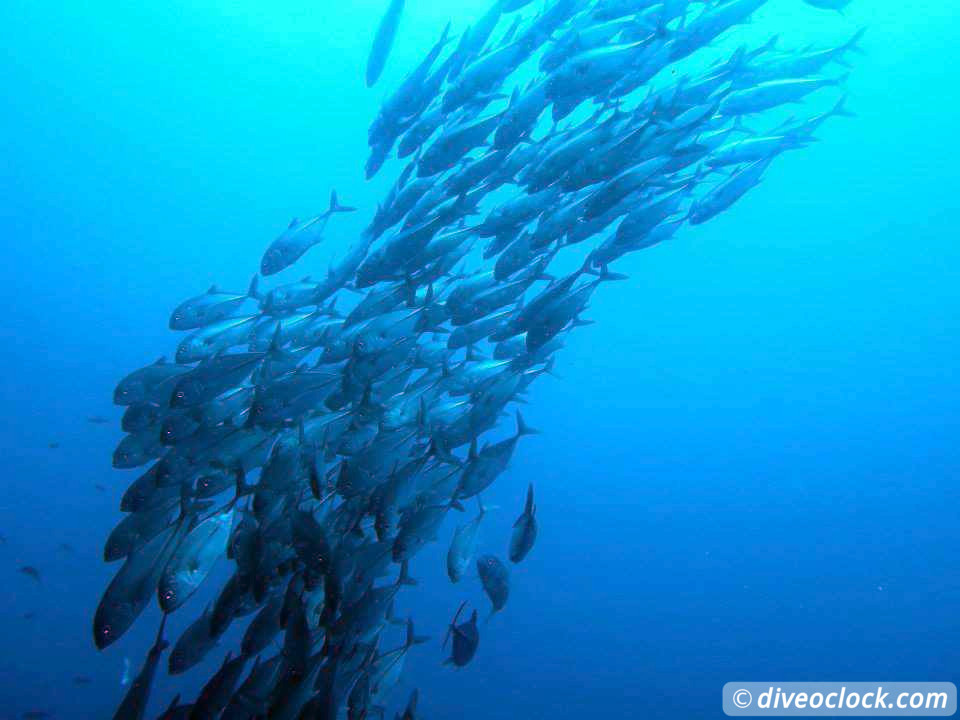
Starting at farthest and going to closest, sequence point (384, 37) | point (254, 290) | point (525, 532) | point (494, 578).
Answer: point (254, 290)
point (384, 37)
point (494, 578)
point (525, 532)

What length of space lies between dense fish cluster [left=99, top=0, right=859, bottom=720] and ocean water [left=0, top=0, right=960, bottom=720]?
44.7 feet

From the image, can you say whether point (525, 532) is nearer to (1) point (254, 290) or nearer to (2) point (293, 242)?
(2) point (293, 242)

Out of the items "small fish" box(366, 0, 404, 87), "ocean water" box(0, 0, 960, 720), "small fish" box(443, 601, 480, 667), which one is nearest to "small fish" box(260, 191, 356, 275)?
"small fish" box(366, 0, 404, 87)

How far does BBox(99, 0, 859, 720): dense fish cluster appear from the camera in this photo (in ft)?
11.3

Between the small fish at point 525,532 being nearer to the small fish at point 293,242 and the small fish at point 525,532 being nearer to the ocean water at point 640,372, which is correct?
the small fish at point 293,242

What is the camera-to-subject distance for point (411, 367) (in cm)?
459

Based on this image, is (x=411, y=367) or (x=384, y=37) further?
(x=411, y=367)

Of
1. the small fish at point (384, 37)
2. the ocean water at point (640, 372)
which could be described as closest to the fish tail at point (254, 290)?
the small fish at point (384, 37)

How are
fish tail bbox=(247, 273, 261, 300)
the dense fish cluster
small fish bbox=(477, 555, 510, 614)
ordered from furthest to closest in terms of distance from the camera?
1. fish tail bbox=(247, 273, 261, 300)
2. small fish bbox=(477, 555, 510, 614)
3. the dense fish cluster

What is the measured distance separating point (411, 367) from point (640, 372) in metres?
24.0

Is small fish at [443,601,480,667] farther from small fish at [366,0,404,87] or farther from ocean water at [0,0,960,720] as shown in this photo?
ocean water at [0,0,960,720]

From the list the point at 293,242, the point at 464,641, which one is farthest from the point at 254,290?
the point at 464,641

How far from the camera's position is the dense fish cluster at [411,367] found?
3434 millimetres

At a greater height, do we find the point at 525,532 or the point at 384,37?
the point at 384,37
